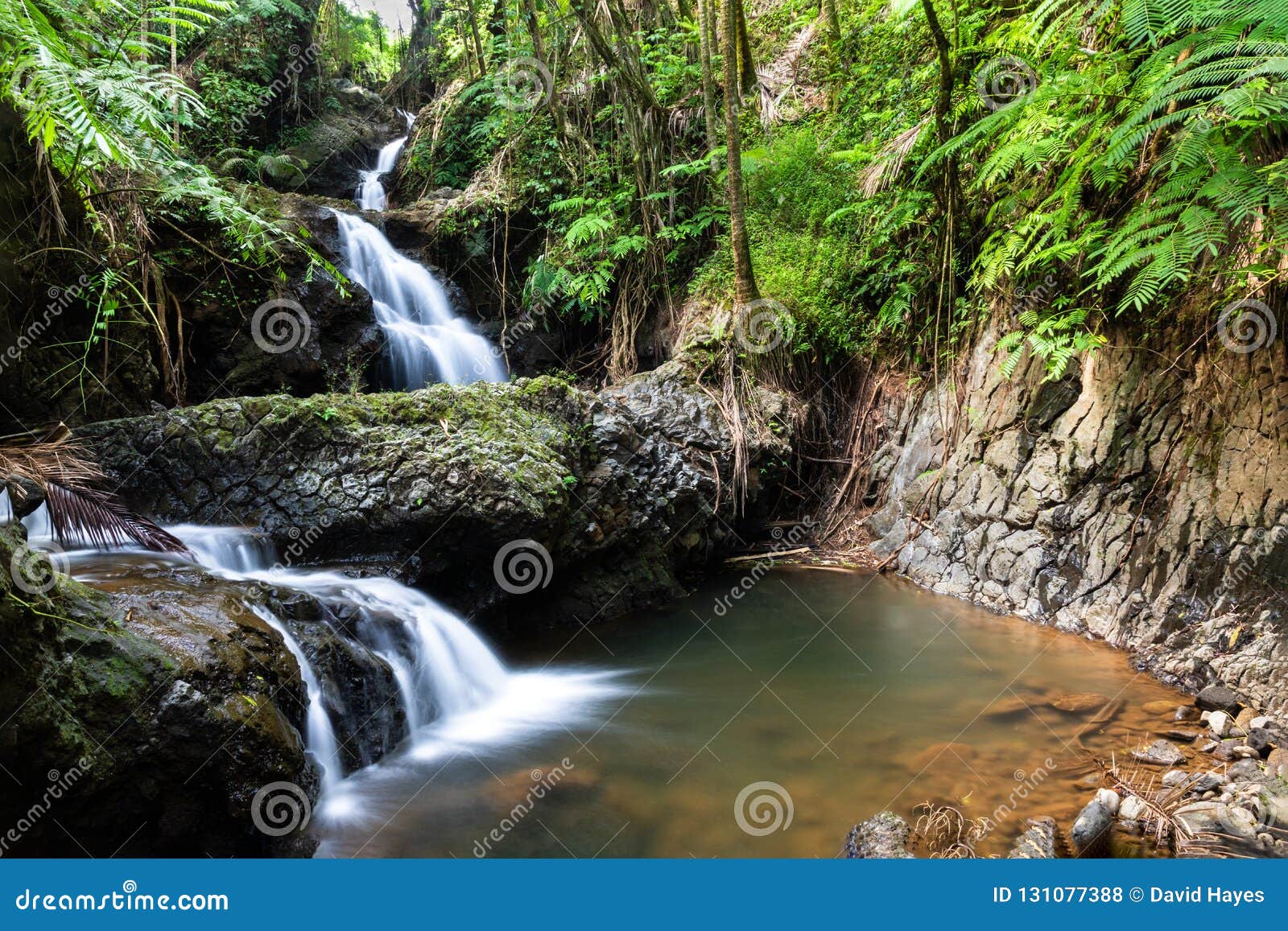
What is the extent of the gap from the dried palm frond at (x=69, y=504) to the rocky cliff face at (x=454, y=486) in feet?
1.94

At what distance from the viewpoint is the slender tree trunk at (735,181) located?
23.7 feet

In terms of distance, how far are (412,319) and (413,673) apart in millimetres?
5834

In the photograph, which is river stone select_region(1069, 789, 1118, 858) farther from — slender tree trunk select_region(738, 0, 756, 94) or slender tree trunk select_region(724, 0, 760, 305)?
slender tree trunk select_region(738, 0, 756, 94)

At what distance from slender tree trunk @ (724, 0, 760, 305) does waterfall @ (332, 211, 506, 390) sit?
10.9 ft

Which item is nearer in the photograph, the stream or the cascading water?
the stream

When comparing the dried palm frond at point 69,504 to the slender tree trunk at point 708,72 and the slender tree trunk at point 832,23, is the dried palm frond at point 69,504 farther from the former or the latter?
the slender tree trunk at point 832,23

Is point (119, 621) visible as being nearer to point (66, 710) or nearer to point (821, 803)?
point (66, 710)

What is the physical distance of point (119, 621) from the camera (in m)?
3.18

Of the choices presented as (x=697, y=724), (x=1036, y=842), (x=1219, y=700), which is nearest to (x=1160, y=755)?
(x=1219, y=700)

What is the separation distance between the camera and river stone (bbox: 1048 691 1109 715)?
440 centimetres

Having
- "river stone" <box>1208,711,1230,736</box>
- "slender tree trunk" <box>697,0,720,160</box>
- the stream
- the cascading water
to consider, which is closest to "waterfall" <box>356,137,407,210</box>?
the cascading water

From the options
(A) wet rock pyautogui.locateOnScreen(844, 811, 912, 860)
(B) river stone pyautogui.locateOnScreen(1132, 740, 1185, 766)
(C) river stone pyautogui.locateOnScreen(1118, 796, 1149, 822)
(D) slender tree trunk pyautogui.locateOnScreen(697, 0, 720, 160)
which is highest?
(D) slender tree trunk pyautogui.locateOnScreen(697, 0, 720, 160)

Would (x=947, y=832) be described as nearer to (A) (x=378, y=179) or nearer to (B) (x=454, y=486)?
(B) (x=454, y=486)

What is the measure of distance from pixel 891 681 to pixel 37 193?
23.3ft
